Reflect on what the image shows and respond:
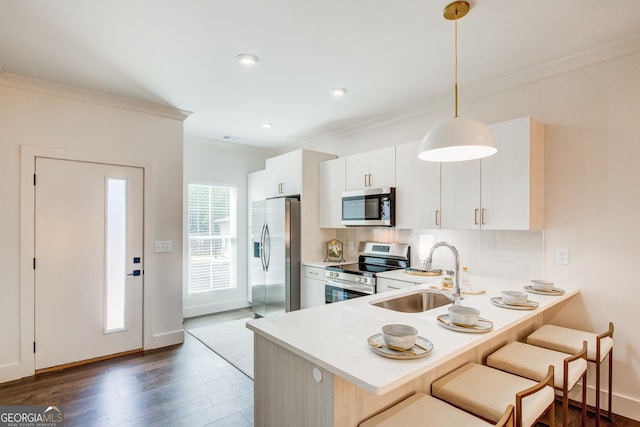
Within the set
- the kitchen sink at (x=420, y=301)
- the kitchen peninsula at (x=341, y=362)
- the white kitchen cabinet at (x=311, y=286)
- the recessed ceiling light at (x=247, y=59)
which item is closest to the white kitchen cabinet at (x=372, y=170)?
the white kitchen cabinet at (x=311, y=286)

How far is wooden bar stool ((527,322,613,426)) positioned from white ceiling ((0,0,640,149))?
6.56ft

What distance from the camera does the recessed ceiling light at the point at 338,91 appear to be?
124 inches

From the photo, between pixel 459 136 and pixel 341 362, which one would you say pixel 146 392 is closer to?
pixel 341 362

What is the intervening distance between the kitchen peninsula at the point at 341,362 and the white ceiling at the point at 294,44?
1798 mm

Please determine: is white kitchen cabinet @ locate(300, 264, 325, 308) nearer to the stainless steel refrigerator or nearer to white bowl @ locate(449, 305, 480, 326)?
the stainless steel refrigerator

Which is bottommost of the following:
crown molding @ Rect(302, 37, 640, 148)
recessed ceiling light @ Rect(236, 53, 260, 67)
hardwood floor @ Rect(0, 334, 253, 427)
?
hardwood floor @ Rect(0, 334, 253, 427)

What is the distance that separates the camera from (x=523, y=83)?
2.82 m

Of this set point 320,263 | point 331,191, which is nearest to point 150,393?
point 320,263

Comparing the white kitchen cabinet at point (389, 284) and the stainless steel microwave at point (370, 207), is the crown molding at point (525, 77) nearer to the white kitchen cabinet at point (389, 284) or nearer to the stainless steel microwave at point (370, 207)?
the stainless steel microwave at point (370, 207)

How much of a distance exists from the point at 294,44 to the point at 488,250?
95.5 inches

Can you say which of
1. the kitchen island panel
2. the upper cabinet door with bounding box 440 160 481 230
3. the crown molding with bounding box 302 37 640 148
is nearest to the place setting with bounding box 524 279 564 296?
the upper cabinet door with bounding box 440 160 481 230

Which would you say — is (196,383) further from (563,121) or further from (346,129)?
(563,121)

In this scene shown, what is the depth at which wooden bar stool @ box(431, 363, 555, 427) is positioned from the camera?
4.62ft

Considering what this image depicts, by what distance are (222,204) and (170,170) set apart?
1.51 m
